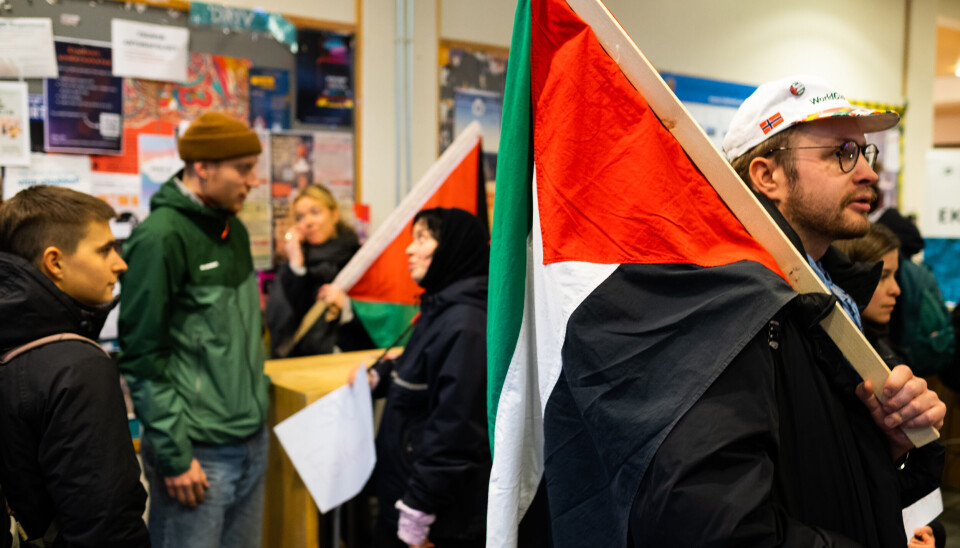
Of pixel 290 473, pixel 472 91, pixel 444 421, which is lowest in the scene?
pixel 290 473

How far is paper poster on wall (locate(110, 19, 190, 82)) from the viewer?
3.16 m

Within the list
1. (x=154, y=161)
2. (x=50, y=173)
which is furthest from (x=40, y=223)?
(x=154, y=161)

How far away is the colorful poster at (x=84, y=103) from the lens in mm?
3047

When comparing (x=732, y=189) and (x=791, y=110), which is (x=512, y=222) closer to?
(x=732, y=189)

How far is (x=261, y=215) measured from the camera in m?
3.58

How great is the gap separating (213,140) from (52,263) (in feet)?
3.05

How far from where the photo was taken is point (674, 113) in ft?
3.92

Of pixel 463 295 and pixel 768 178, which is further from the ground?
pixel 768 178

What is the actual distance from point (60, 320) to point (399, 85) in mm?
2603

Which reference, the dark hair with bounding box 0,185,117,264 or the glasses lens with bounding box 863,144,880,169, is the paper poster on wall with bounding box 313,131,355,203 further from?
the glasses lens with bounding box 863,144,880,169

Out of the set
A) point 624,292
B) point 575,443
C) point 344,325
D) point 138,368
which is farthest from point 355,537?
point 624,292

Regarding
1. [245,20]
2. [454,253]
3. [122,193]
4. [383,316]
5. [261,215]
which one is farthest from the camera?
[261,215]

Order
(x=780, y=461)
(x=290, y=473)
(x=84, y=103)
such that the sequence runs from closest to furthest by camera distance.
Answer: (x=780, y=461), (x=290, y=473), (x=84, y=103)

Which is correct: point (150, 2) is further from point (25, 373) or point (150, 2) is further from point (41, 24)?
point (25, 373)
